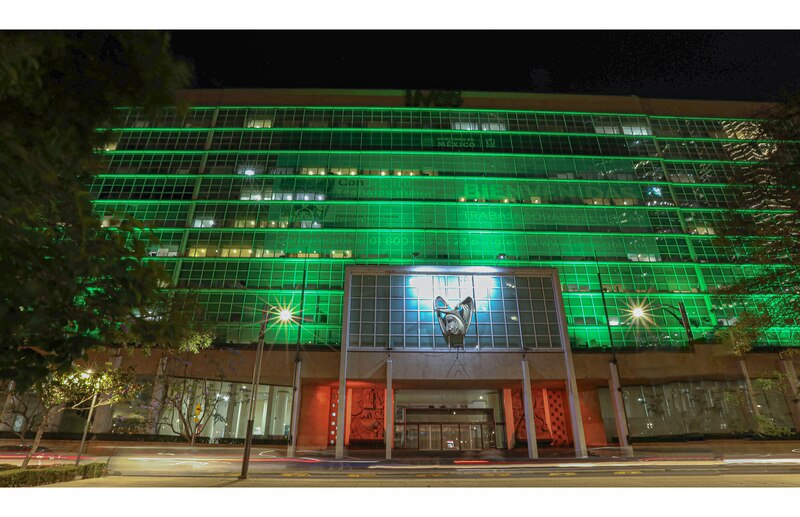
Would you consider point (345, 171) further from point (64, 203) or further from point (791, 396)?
point (791, 396)

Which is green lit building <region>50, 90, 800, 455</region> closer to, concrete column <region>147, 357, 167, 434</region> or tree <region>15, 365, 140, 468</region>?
concrete column <region>147, 357, 167, 434</region>

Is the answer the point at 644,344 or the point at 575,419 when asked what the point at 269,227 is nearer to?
the point at 575,419

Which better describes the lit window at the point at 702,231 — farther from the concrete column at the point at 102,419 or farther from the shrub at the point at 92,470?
the concrete column at the point at 102,419

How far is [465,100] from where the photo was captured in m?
59.2

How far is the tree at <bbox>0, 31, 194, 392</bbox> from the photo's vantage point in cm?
436

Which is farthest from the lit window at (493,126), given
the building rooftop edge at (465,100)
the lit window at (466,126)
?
the building rooftop edge at (465,100)

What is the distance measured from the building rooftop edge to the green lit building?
318 millimetres

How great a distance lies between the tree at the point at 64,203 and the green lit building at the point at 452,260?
27264mm

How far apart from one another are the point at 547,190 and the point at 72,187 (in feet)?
178

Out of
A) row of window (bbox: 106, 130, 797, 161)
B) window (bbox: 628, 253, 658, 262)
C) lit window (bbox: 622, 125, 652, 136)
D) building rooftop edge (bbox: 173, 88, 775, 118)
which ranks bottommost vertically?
window (bbox: 628, 253, 658, 262)

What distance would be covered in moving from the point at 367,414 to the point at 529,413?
17.1 metres

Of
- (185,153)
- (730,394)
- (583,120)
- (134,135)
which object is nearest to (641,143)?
(583,120)

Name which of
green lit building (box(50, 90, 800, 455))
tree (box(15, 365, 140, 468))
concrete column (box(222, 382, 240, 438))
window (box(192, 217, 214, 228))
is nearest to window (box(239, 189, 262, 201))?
green lit building (box(50, 90, 800, 455))

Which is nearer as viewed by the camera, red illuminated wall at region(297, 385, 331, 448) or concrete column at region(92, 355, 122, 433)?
concrete column at region(92, 355, 122, 433)
